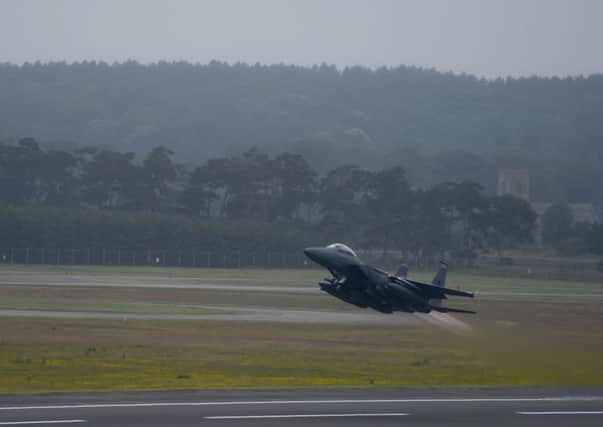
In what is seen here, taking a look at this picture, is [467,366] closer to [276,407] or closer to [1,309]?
[276,407]

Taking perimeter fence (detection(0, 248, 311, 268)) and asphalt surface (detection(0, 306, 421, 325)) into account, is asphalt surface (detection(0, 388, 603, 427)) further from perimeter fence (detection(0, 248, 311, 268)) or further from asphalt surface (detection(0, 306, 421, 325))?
perimeter fence (detection(0, 248, 311, 268))

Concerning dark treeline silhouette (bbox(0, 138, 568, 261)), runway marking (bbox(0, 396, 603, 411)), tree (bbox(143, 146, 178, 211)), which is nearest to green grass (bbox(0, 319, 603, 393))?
runway marking (bbox(0, 396, 603, 411))

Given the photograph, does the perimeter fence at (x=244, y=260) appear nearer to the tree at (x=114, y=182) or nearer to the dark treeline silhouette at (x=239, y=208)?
the dark treeline silhouette at (x=239, y=208)

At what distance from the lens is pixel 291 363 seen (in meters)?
40.2

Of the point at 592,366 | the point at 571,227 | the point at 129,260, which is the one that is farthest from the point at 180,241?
the point at 592,366

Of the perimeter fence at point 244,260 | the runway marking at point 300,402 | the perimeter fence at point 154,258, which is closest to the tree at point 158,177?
the perimeter fence at point 244,260

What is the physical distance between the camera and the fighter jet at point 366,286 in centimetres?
3881

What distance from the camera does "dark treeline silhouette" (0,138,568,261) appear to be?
109m

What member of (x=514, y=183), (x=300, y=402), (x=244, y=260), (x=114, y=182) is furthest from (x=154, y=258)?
(x=514, y=183)

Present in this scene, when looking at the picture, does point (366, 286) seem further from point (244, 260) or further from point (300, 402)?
point (244, 260)

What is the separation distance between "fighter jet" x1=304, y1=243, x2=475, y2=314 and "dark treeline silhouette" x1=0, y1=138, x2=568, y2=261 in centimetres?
5840

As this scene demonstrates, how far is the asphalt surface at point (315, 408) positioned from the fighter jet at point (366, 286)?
703 cm

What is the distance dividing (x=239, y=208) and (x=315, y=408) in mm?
97470

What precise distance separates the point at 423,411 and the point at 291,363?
12.2m
